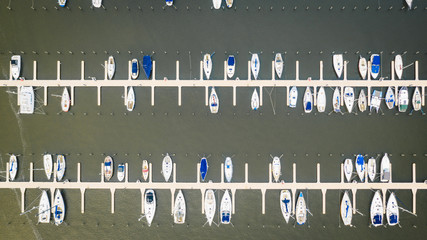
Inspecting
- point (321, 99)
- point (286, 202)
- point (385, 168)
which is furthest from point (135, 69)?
point (385, 168)

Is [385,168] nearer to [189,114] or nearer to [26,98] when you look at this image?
[189,114]

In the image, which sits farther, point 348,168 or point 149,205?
point 149,205

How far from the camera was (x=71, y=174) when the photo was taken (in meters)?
8.34

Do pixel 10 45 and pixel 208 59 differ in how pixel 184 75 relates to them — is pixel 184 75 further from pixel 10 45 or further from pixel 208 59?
pixel 10 45

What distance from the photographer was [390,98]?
26.8ft

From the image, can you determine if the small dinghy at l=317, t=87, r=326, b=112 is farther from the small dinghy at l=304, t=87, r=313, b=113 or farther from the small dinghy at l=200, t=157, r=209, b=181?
the small dinghy at l=200, t=157, r=209, b=181

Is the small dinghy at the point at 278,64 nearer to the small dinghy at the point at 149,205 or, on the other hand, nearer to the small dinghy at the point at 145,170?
the small dinghy at the point at 145,170

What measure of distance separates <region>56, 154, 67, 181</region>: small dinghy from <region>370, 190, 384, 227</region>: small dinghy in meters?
10.7

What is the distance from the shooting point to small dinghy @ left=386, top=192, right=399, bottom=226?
26.6 feet

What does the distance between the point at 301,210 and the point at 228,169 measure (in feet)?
9.33

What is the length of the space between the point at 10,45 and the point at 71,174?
5003mm

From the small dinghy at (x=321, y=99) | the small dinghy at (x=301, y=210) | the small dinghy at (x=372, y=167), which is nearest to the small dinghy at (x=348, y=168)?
the small dinghy at (x=372, y=167)

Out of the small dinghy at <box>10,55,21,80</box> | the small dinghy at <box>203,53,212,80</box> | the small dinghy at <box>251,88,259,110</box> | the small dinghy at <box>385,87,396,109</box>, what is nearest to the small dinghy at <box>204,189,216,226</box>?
the small dinghy at <box>251,88,259,110</box>

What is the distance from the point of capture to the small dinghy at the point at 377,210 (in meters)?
8.12
